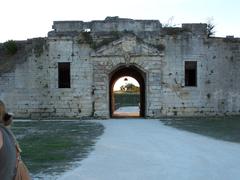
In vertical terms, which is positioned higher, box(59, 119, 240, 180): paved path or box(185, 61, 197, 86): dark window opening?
box(185, 61, 197, 86): dark window opening

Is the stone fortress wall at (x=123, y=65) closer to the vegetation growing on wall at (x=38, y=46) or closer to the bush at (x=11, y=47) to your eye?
the vegetation growing on wall at (x=38, y=46)

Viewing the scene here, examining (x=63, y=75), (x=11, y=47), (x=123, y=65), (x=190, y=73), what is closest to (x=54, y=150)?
(x=123, y=65)

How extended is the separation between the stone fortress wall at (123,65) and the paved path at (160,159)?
35.5ft

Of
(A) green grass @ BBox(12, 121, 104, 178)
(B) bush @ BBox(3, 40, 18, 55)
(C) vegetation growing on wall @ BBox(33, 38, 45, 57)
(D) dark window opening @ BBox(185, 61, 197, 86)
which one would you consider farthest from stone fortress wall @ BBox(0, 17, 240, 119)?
(A) green grass @ BBox(12, 121, 104, 178)

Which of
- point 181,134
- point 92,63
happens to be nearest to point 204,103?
point 92,63

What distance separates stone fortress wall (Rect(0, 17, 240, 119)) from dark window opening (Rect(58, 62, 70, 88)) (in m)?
0.25

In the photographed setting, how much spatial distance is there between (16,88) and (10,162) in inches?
937

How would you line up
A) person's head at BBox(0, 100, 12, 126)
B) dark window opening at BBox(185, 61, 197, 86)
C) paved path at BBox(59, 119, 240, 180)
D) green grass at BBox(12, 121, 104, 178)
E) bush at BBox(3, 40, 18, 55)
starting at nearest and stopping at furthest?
1. person's head at BBox(0, 100, 12, 126)
2. paved path at BBox(59, 119, 240, 180)
3. green grass at BBox(12, 121, 104, 178)
4. dark window opening at BBox(185, 61, 197, 86)
5. bush at BBox(3, 40, 18, 55)

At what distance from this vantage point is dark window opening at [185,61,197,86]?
85.1ft

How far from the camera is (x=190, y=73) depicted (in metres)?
26.3

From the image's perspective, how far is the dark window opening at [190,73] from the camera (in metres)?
25.9

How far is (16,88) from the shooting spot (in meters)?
25.9

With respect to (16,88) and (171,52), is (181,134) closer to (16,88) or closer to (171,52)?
(171,52)

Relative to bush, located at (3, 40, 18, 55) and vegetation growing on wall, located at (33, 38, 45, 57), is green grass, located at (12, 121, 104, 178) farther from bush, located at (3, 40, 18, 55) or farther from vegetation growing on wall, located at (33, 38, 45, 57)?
bush, located at (3, 40, 18, 55)
